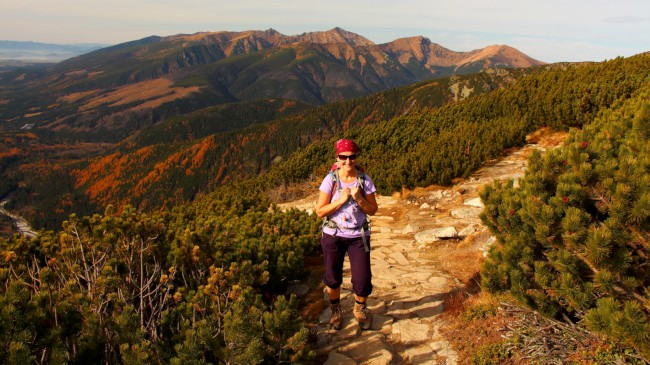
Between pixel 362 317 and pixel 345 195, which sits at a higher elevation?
pixel 345 195

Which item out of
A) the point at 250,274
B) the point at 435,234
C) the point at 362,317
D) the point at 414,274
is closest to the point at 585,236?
the point at 362,317

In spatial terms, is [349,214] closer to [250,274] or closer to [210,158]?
[250,274]

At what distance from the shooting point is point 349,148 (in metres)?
4.23

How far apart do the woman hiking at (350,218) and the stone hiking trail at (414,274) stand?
42 centimetres

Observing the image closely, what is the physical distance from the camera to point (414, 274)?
6246 mm

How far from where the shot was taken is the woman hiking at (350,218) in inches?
169

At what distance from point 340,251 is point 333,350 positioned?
111cm

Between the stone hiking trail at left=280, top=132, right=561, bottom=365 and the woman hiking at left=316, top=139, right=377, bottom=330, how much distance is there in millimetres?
422

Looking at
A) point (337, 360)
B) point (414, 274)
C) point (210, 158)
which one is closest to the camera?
point (337, 360)

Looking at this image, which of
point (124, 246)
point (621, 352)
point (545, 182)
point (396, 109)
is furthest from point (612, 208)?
point (396, 109)

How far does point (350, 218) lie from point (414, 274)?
2.51 m

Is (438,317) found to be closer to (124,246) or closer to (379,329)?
(379,329)

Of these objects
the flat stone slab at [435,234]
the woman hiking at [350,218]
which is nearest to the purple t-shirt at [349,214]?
the woman hiking at [350,218]

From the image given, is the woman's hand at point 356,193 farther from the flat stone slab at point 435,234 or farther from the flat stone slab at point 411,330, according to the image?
the flat stone slab at point 435,234
